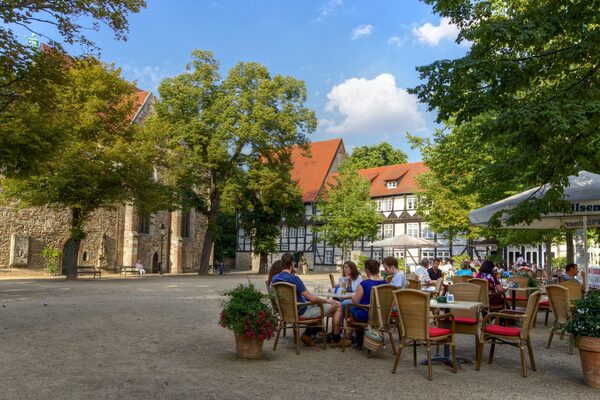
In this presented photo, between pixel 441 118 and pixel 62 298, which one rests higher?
pixel 441 118

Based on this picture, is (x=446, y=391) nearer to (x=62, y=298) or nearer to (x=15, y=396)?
(x=15, y=396)

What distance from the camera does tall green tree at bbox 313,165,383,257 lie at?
141 ft

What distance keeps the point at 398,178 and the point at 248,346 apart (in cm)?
4282

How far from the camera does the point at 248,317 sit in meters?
6.93

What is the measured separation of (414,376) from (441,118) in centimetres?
358

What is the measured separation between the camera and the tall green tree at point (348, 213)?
141 feet

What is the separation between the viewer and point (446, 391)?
18.6 ft

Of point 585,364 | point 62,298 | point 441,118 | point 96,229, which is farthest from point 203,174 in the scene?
point 585,364

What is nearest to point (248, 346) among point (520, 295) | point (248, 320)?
point (248, 320)

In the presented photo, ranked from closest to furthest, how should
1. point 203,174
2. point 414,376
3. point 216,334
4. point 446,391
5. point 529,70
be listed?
point 446,391 < point 414,376 < point 529,70 < point 216,334 < point 203,174

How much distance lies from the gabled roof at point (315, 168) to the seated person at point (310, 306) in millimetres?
43547

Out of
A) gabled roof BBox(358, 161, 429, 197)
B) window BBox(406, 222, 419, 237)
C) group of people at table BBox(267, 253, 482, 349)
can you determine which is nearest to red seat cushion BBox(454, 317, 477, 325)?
group of people at table BBox(267, 253, 482, 349)

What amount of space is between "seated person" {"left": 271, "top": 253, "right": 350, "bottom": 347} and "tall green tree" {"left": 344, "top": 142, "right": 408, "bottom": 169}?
5365 centimetres

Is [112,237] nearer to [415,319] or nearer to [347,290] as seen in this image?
[347,290]
